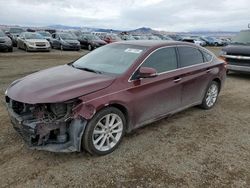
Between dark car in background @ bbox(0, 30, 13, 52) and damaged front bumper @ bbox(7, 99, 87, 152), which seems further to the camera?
dark car in background @ bbox(0, 30, 13, 52)

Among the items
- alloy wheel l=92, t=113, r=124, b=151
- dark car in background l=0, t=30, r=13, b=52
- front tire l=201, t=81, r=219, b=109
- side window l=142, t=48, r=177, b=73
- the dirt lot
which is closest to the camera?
the dirt lot

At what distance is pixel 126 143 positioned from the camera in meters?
4.19

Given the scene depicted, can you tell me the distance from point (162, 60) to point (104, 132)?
1.72 m

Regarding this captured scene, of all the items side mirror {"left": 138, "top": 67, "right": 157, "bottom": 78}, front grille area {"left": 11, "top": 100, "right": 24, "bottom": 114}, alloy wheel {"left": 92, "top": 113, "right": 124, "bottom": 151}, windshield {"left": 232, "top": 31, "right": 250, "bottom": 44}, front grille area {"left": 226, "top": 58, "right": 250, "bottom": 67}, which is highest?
windshield {"left": 232, "top": 31, "right": 250, "bottom": 44}

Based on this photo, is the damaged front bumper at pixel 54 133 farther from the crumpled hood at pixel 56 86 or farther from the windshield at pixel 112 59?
the windshield at pixel 112 59

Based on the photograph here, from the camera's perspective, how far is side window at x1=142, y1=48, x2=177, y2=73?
174 inches

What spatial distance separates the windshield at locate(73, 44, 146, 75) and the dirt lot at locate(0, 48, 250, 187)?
1174 millimetres

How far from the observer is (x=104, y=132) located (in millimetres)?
3760

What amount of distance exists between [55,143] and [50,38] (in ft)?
71.2

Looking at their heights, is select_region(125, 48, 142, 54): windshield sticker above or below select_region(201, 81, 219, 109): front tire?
above

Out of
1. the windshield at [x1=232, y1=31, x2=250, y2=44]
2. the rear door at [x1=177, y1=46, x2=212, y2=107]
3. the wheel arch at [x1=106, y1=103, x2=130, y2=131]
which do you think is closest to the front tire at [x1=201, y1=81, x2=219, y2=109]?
the rear door at [x1=177, y1=46, x2=212, y2=107]

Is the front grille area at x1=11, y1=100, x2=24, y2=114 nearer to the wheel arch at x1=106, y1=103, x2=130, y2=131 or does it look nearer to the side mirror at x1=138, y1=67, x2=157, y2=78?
the wheel arch at x1=106, y1=103, x2=130, y2=131

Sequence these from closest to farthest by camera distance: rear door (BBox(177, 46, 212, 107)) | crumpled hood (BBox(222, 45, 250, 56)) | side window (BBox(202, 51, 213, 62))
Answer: rear door (BBox(177, 46, 212, 107)) → side window (BBox(202, 51, 213, 62)) → crumpled hood (BBox(222, 45, 250, 56))

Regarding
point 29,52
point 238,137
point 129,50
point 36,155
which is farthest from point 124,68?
point 29,52
